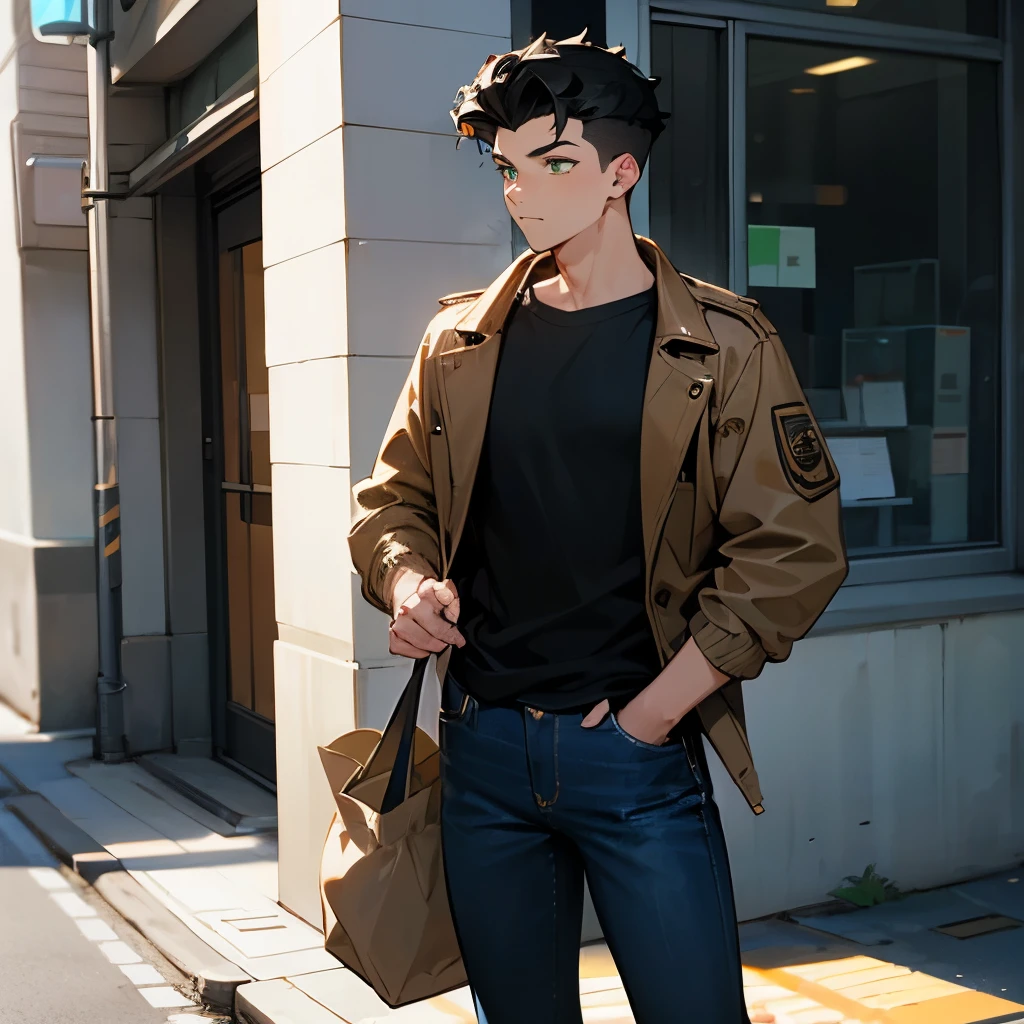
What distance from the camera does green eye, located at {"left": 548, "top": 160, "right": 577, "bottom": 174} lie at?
2186 millimetres

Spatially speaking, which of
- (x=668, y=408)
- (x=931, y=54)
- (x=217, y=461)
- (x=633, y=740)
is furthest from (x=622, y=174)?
(x=217, y=461)

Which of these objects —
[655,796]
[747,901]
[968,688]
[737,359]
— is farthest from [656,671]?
[968,688]

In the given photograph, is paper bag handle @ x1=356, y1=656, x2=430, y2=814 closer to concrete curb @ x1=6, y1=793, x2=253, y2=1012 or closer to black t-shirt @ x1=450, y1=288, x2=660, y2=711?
black t-shirt @ x1=450, y1=288, x2=660, y2=711

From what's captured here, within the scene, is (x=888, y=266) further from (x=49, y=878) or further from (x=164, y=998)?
(x=49, y=878)

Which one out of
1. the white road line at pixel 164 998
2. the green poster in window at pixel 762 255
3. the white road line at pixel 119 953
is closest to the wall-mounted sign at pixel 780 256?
the green poster in window at pixel 762 255

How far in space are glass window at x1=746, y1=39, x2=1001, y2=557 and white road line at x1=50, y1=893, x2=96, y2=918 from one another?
319 cm

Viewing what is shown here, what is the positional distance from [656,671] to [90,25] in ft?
20.4

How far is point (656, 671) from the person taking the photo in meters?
2.23

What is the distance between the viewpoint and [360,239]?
416 cm

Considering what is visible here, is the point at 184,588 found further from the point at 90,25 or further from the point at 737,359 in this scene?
the point at 737,359

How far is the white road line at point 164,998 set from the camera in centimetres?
430

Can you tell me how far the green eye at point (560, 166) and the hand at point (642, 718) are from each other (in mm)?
832

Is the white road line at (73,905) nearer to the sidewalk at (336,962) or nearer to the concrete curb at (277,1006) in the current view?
the sidewalk at (336,962)

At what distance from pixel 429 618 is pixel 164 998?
8.94 ft
